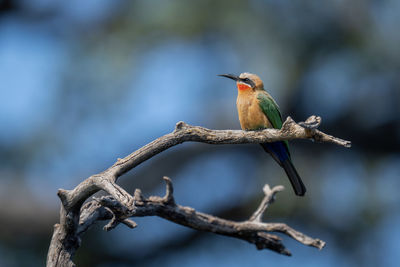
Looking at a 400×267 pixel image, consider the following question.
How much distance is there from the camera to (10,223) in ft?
21.7

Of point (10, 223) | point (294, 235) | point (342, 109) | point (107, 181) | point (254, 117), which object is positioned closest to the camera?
point (107, 181)

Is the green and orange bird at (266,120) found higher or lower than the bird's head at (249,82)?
lower

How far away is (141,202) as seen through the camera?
2.53 meters

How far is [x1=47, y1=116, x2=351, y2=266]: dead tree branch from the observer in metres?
2.04

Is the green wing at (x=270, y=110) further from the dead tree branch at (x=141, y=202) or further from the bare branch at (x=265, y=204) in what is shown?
the dead tree branch at (x=141, y=202)

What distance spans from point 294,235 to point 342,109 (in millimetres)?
4535

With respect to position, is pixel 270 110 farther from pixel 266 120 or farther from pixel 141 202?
pixel 141 202

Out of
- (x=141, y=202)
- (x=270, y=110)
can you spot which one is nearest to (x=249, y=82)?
(x=270, y=110)

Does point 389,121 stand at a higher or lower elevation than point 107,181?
higher

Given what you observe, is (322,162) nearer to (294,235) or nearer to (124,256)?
(124,256)

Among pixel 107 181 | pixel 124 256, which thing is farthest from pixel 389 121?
pixel 107 181

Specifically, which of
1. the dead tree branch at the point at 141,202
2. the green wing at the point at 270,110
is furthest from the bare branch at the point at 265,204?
the green wing at the point at 270,110

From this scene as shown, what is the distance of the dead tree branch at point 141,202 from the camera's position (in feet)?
6.69

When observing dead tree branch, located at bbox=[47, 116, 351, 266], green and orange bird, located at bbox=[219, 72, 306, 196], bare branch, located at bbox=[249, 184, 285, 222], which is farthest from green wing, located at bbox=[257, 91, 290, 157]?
dead tree branch, located at bbox=[47, 116, 351, 266]
